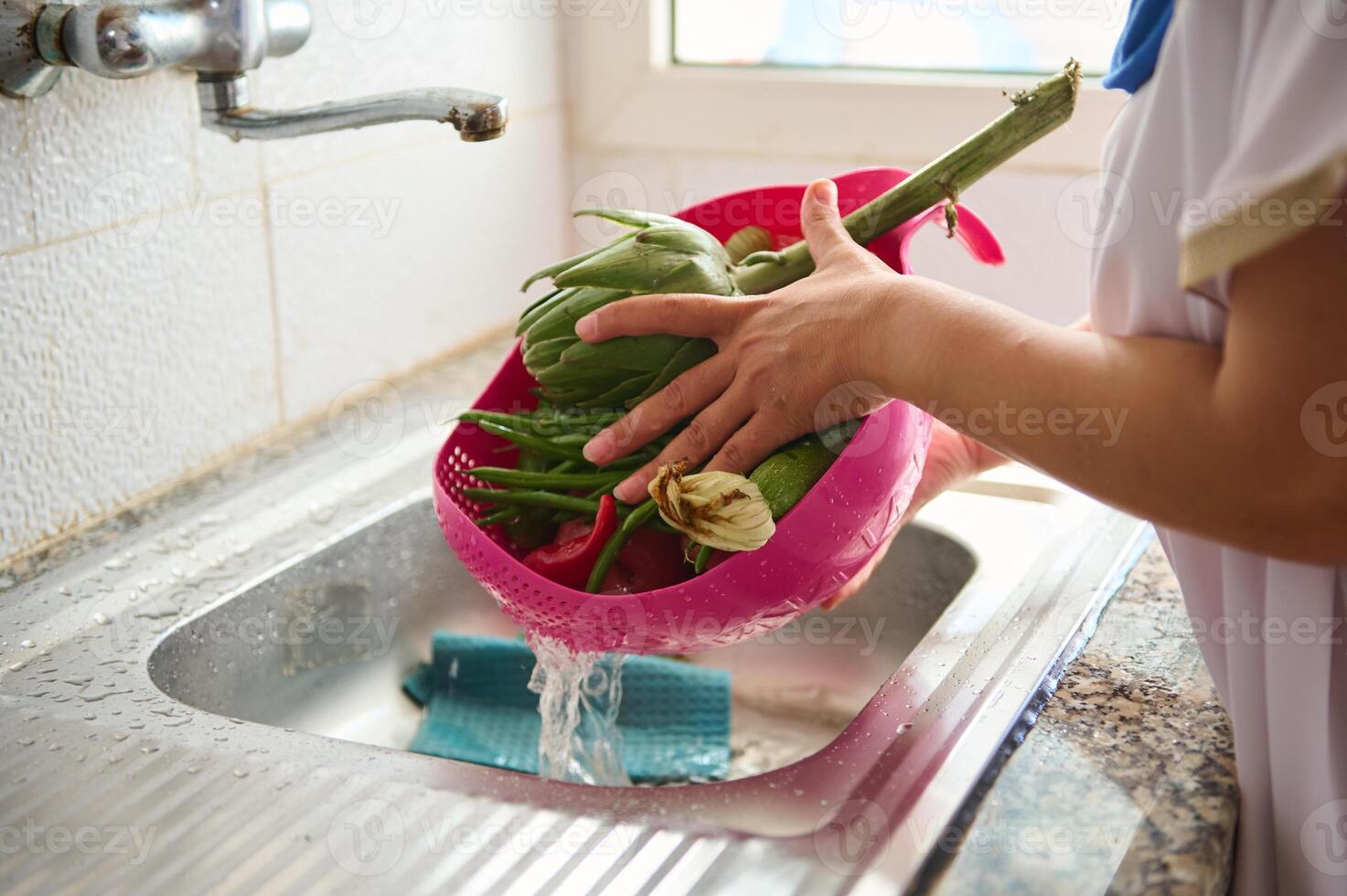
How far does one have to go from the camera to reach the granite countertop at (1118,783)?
1.91 feet

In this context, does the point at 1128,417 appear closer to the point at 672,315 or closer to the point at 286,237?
the point at 672,315

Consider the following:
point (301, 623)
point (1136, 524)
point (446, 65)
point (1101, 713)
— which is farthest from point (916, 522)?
point (446, 65)

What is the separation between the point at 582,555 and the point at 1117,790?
31 cm

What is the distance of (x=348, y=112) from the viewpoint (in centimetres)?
86

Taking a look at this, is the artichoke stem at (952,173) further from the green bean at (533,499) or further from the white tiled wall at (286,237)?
the white tiled wall at (286,237)

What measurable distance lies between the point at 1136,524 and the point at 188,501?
724 mm

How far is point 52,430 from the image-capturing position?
35.5 inches

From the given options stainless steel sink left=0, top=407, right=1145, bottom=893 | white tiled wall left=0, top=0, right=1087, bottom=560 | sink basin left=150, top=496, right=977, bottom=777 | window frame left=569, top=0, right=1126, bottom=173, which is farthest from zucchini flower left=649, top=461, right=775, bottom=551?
window frame left=569, top=0, right=1126, bottom=173

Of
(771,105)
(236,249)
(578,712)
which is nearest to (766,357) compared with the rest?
(578,712)

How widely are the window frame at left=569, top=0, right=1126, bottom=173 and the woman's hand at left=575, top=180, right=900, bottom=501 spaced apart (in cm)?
61

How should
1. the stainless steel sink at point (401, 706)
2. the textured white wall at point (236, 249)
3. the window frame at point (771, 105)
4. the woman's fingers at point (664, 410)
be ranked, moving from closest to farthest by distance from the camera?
the stainless steel sink at point (401, 706), the woman's fingers at point (664, 410), the textured white wall at point (236, 249), the window frame at point (771, 105)

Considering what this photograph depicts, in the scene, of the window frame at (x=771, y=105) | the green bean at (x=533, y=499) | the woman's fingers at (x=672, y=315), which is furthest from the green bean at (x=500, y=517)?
the window frame at (x=771, y=105)

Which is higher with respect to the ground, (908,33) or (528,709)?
(908,33)

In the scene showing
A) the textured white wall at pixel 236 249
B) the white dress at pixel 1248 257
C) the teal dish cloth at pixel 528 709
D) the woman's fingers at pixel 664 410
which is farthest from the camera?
the teal dish cloth at pixel 528 709
